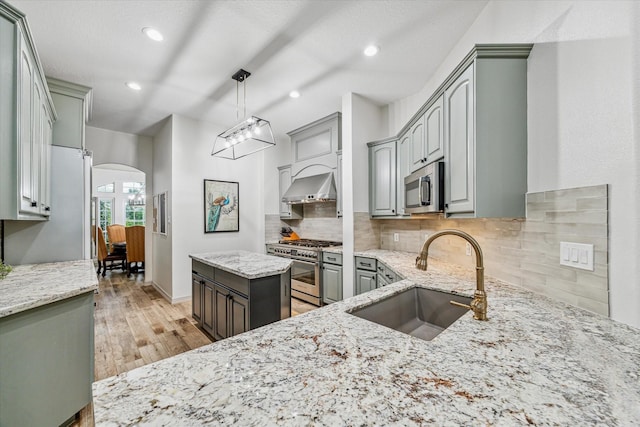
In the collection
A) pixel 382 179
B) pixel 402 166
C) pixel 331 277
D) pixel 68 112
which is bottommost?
pixel 331 277

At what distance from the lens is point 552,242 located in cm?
140

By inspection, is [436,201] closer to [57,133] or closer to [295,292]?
[295,292]

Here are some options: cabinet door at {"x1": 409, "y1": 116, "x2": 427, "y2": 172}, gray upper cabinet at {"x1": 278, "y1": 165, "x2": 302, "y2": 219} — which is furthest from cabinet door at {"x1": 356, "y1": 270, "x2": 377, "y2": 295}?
gray upper cabinet at {"x1": 278, "y1": 165, "x2": 302, "y2": 219}

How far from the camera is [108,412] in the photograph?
0.56 m

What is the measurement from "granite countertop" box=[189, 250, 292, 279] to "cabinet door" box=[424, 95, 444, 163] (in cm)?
153

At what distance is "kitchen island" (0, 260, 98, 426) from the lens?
1.29m

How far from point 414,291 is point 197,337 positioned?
7.89ft

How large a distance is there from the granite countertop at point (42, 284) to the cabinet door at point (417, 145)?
8.81 ft

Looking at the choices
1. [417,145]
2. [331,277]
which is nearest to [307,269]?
[331,277]

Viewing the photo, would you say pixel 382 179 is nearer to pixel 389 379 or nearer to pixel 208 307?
pixel 208 307

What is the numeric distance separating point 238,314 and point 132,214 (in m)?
8.50

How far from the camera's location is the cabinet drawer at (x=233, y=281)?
6.97 feet

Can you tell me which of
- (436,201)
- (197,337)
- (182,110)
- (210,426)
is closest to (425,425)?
(210,426)

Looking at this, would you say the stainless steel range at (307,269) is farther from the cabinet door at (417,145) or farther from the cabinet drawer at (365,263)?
the cabinet door at (417,145)
